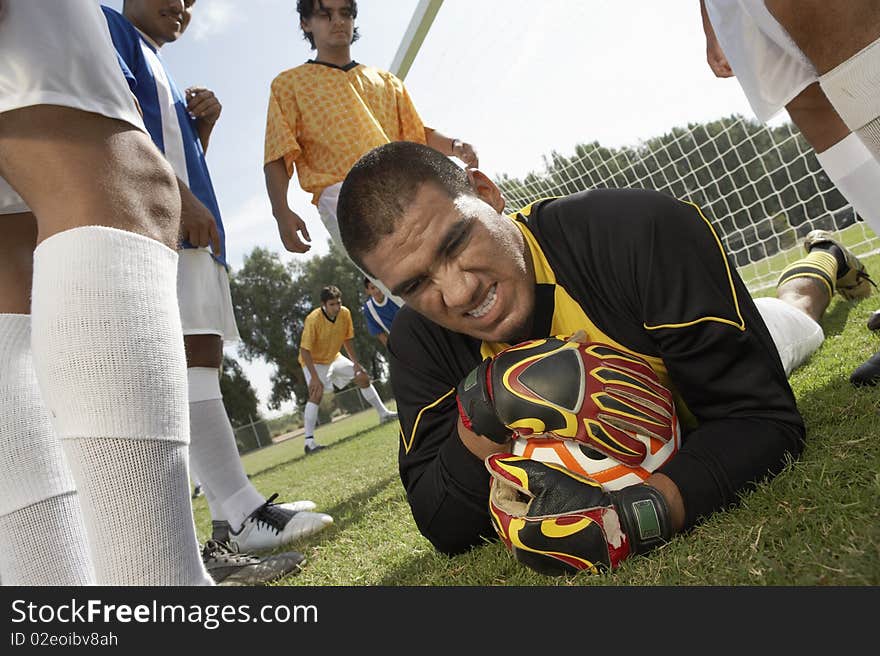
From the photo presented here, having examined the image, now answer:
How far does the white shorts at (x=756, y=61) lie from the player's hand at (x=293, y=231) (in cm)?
214

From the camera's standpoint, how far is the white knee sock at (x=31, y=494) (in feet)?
3.93

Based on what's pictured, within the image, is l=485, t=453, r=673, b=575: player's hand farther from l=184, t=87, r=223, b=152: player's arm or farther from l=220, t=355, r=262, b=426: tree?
l=220, t=355, r=262, b=426: tree

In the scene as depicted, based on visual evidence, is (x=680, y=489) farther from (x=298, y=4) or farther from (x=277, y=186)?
(x=298, y=4)

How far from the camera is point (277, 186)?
3.63 m

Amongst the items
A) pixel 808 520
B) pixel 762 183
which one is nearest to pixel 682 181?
pixel 762 183

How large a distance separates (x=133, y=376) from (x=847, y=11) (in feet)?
5.28

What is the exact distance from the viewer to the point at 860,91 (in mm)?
1531

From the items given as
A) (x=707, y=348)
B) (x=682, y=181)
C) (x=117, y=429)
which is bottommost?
(x=707, y=348)

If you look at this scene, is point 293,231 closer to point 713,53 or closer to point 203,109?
point 203,109

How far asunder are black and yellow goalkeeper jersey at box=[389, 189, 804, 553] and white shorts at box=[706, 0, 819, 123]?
0.72m

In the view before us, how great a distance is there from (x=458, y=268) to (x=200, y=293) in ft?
4.58

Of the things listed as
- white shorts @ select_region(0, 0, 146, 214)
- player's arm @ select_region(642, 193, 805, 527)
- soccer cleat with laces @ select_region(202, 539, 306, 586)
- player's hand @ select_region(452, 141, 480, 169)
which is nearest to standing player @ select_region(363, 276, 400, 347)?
player's hand @ select_region(452, 141, 480, 169)

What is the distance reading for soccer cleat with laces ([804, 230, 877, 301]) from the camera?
3.98 meters
